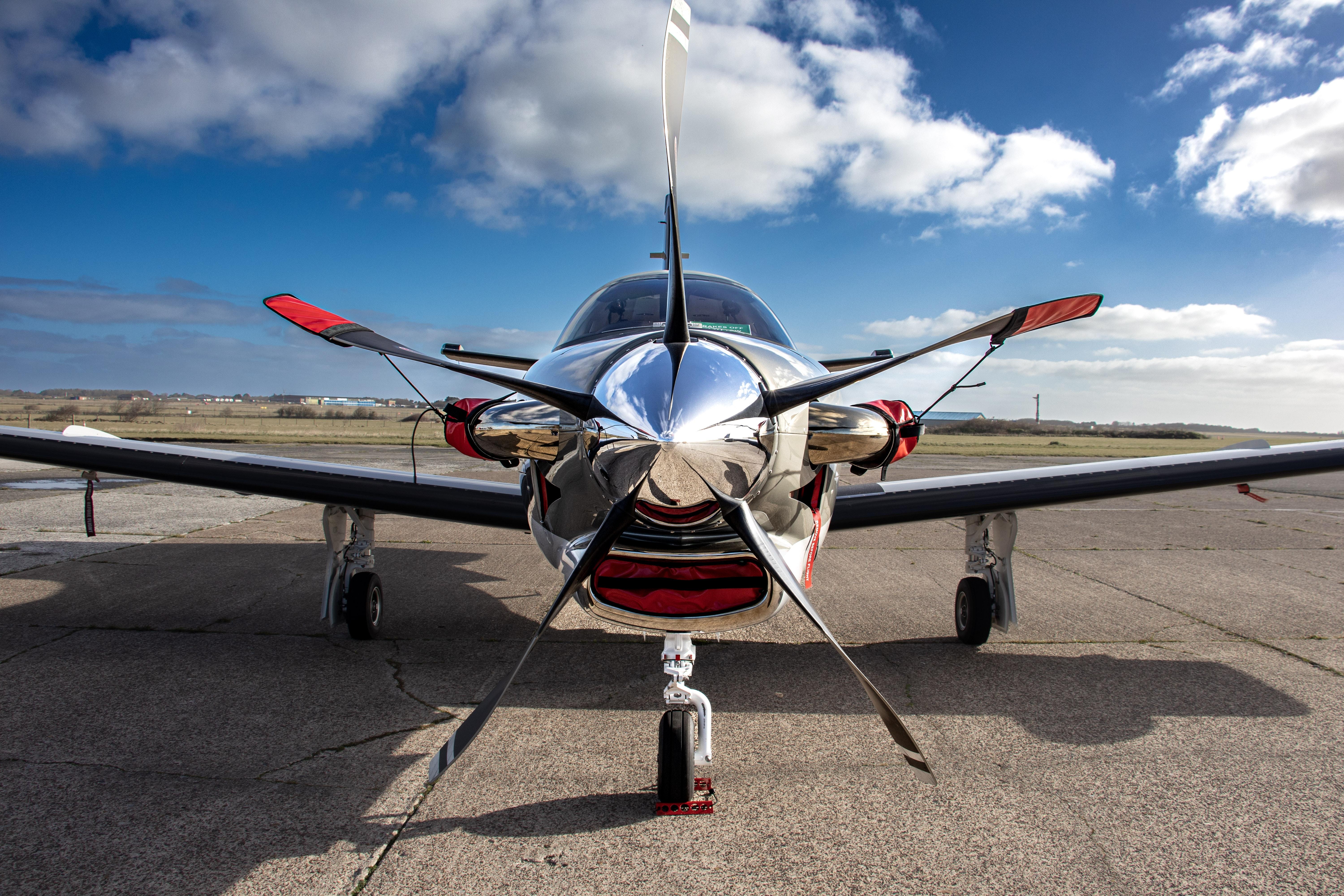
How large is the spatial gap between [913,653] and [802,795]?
2373 mm

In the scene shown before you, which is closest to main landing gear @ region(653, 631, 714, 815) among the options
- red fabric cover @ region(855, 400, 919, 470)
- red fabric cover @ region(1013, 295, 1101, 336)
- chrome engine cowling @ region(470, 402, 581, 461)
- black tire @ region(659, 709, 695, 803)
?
black tire @ region(659, 709, 695, 803)

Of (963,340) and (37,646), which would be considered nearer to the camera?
(963,340)

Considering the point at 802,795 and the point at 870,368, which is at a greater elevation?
the point at 870,368

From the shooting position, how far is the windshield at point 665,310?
3799mm

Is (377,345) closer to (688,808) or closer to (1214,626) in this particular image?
(688,808)

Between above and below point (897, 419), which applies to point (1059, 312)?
above

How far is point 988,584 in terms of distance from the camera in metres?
5.19

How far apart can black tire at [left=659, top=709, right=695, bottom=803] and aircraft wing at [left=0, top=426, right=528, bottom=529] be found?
2.29 m

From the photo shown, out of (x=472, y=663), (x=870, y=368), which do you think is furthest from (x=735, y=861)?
(x=472, y=663)

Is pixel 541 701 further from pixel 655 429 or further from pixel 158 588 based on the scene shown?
pixel 158 588

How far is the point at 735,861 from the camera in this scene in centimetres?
250

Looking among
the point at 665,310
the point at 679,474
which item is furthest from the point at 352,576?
the point at 679,474

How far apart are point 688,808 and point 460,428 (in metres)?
2.19

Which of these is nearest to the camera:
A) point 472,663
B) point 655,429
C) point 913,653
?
point 655,429
